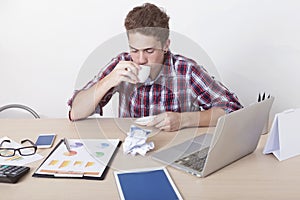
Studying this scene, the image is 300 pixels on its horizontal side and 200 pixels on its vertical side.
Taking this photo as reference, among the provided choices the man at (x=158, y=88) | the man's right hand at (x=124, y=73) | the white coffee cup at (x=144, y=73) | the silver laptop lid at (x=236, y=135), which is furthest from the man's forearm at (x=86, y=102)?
the silver laptop lid at (x=236, y=135)

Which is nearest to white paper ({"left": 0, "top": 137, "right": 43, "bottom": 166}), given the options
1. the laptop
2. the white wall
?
the laptop

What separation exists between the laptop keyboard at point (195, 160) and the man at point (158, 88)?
10.3 inches

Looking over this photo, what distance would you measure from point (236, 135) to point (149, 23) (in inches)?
20.7

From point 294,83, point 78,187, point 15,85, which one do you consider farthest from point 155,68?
point 15,85

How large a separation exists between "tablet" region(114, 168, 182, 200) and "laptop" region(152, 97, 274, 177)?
0.26ft

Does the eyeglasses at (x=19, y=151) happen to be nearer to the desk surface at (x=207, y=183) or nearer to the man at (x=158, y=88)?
the desk surface at (x=207, y=183)

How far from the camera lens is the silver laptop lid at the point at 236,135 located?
1006mm

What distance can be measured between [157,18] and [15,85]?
1237 millimetres

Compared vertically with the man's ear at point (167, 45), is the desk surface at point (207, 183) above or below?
below

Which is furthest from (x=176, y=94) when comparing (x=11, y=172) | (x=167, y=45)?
(x=11, y=172)

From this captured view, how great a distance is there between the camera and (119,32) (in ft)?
6.89

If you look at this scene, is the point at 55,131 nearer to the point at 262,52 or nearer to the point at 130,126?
the point at 130,126

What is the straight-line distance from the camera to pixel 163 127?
1425 millimetres

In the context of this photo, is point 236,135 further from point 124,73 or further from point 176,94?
point 176,94
